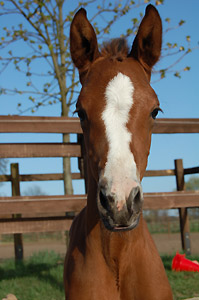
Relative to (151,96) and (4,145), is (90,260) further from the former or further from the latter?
(4,145)

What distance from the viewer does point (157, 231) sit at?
2031 cm

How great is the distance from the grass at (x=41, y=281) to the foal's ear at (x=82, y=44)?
3101 mm

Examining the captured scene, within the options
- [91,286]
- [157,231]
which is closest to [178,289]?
[91,286]

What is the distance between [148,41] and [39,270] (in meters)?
4.43

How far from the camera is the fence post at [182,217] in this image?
679 centimetres

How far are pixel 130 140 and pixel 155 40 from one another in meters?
1.13

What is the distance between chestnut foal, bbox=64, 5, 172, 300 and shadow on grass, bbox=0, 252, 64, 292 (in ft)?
8.40

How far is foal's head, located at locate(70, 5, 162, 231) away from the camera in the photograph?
199cm

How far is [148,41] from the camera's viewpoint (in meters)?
2.94

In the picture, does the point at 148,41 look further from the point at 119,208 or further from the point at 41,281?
the point at 41,281

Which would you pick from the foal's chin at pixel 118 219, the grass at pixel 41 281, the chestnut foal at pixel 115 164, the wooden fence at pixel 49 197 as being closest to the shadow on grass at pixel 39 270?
the grass at pixel 41 281

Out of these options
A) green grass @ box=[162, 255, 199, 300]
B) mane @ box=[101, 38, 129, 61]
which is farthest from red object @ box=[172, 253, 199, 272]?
mane @ box=[101, 38, 129, 61]

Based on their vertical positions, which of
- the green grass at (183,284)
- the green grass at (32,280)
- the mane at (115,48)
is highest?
the mane at (115,48)

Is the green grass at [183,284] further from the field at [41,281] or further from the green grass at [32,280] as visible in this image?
the green grass at [32,280]
